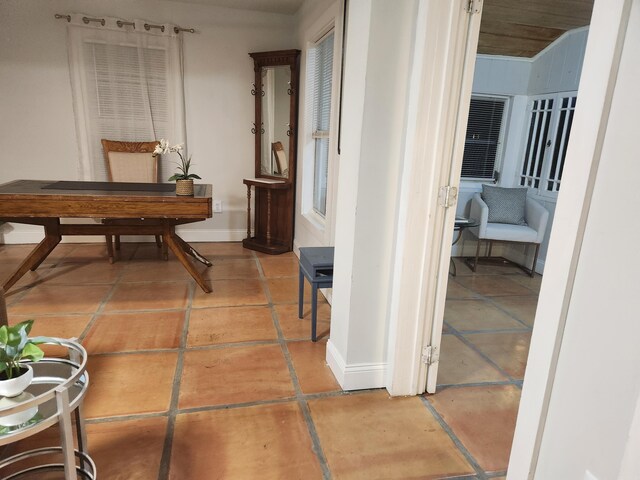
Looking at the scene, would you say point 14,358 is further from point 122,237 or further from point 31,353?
point 122,237

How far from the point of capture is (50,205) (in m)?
2.60

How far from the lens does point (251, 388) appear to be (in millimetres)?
1972

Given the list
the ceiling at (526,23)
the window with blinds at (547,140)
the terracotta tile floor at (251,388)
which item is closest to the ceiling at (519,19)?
the ceiling at (526,23)

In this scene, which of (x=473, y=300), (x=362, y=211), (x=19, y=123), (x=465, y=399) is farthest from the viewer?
(x=19, y=123)

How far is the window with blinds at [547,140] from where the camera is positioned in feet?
12.8

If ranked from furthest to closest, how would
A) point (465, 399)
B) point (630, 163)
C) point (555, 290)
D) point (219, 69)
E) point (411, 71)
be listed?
point (219, 69)
point (465, 399)
point (411, 71)
point (555, 290)
point (630, 163)

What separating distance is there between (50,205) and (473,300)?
3192 millimetres

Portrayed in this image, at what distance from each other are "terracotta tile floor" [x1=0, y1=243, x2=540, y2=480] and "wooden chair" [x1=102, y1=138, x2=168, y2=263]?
3.39 feet

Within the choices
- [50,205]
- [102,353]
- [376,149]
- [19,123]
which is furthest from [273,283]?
[19,123]

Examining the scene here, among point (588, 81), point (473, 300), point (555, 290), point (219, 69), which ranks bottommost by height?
point (473, 300)

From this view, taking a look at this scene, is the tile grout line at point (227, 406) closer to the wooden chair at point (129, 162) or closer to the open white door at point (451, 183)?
the open white door at point (451, 183)

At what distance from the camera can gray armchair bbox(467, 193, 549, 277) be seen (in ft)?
12.8

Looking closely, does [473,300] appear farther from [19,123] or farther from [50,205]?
[19,123]

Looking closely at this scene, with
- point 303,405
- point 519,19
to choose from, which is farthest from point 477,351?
point 519,19
